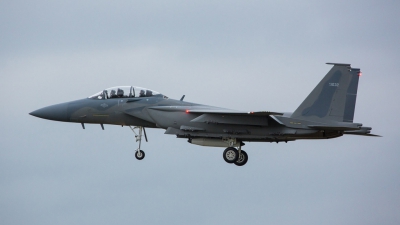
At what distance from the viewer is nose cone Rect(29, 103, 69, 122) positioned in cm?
3719

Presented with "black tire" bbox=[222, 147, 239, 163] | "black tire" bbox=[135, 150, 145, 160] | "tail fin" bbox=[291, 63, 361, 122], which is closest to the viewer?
"tail fin" bbox=[291, 63, 361, 122]

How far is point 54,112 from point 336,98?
11.3 m

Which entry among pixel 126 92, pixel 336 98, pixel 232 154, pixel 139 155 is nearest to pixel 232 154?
pixel 232 154

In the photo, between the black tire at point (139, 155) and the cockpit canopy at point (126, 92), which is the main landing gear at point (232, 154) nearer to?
the black tire at point (139, 155)

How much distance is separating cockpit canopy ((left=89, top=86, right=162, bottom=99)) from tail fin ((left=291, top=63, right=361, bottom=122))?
622cm

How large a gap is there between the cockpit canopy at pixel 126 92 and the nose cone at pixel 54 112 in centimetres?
152

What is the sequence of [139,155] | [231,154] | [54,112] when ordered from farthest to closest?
[54,112] → [139,155] → [231,154]

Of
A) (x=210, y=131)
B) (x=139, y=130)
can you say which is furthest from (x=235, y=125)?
(x=139, y=130)

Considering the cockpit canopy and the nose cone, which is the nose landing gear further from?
the nose cone

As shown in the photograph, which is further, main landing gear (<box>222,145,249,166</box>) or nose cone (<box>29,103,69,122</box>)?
nose cone (<box>29,103,69,122</box>)

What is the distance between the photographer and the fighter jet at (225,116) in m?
35.0

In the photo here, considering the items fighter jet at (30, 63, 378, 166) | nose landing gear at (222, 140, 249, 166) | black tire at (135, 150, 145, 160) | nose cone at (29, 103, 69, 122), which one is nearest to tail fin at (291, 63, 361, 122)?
fighter jet at (30, 63, 378, 166)

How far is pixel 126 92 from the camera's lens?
121 feet

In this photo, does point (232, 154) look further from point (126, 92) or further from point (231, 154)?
point (126, 92)
